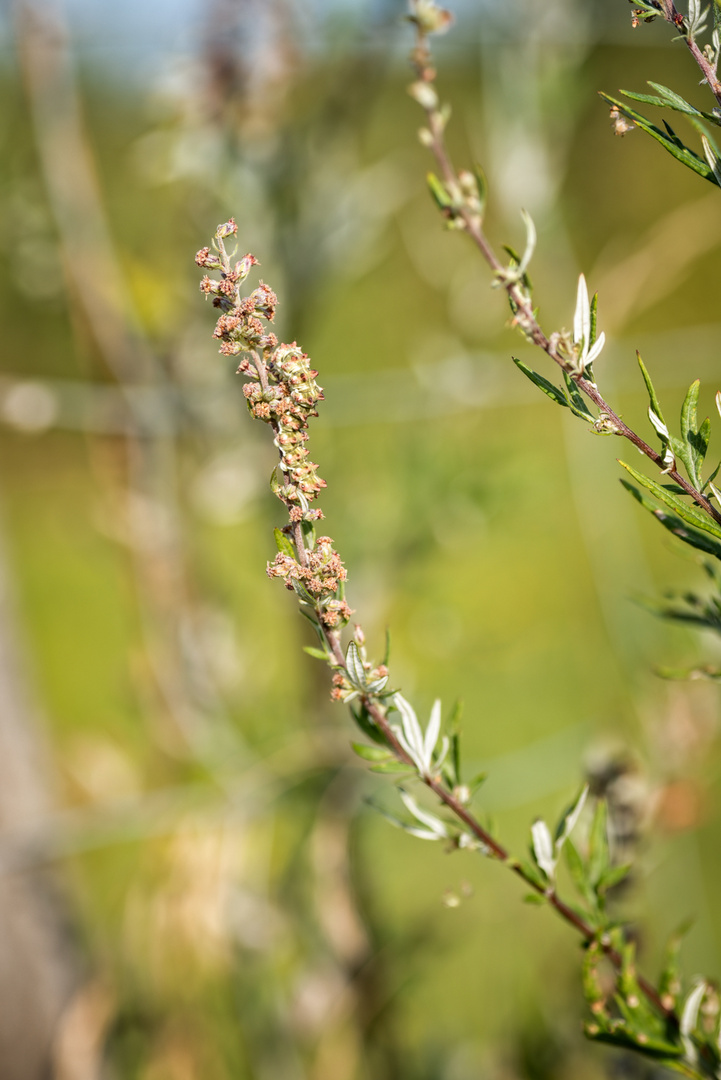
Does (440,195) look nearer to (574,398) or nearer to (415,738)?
(574,398)

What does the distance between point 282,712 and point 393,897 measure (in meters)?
0.64

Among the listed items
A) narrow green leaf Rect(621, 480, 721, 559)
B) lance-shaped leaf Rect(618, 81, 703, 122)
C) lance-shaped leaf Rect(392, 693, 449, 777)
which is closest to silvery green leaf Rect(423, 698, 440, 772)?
lance-shaped leaf Rect(392, 693, 449, 777)

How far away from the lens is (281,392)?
243 millimetres

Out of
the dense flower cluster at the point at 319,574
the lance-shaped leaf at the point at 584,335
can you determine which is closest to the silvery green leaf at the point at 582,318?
the lance-shaped leaf at the point at 584,335

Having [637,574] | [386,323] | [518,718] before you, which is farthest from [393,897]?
[386,323]

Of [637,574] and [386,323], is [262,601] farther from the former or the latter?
[386,323]

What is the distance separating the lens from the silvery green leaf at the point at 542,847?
1.04 ft

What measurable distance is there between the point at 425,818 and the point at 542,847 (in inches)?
2.0

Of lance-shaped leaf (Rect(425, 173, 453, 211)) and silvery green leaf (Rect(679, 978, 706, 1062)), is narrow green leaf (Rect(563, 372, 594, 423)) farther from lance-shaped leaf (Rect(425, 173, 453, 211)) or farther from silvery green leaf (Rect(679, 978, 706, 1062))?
silvery green leaf (Rect(679, 978, 706, 1062))

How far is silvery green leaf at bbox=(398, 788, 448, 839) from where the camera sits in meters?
0.30

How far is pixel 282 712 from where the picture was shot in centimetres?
115

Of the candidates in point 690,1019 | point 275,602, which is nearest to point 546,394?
point 690,1019

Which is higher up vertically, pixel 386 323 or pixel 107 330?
pixel 386 323

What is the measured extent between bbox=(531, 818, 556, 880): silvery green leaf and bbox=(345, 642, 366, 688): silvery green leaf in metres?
0.11
